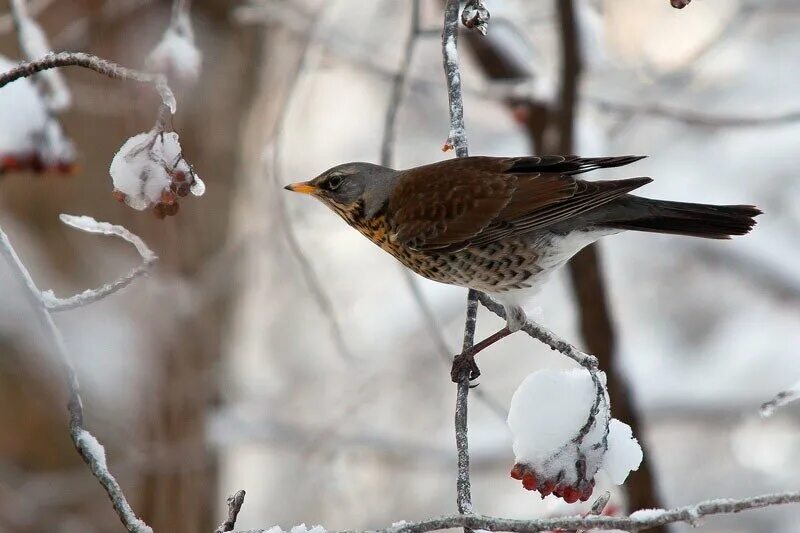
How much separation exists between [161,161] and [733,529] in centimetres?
670

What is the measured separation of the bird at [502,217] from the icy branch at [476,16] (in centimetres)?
73

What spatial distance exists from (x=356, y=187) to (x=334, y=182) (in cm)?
8

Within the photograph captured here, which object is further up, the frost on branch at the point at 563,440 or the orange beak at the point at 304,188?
the orange beak at the point at 304,188

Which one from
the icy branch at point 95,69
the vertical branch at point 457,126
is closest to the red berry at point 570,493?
the vertical branch at point 457,126

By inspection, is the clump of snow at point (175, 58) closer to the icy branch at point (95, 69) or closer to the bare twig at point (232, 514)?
the icy branch at point (95, 69)

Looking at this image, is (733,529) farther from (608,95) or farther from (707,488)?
(608,95)

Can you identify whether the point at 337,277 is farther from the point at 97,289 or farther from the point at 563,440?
the point at 97,289

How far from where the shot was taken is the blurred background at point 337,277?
4359 mm

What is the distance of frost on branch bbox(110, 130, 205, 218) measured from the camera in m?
1.73

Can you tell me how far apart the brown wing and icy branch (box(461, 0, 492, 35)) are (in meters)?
0.83

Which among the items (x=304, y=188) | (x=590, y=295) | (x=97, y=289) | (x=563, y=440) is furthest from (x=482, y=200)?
(x=97, y=289)

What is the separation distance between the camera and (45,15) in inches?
190

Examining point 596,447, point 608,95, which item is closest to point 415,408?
point 608,95

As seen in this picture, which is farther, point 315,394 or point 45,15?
point 315,394
